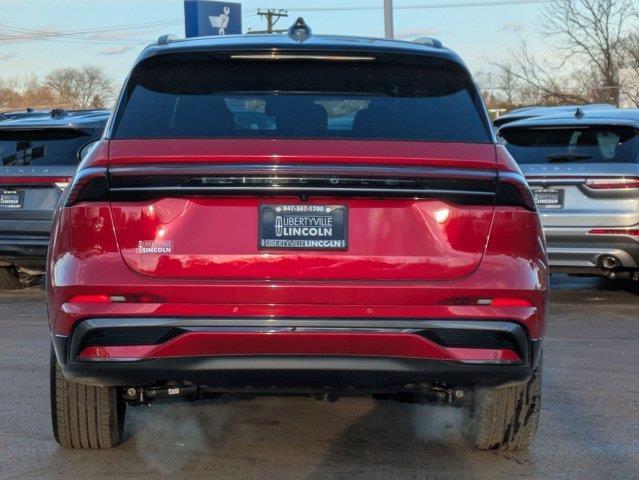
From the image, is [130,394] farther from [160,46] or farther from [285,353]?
[160,46]

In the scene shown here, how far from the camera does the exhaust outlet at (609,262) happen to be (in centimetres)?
960

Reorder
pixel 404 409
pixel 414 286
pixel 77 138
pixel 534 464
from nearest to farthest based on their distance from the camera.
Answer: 1. pixel 414 286
2. pixel 534 464
3. pixel 404 409
4. pixel 77 138

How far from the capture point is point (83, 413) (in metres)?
4.95

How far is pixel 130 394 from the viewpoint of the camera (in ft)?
16.2

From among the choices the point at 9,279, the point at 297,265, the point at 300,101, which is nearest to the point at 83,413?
the point at 297,265

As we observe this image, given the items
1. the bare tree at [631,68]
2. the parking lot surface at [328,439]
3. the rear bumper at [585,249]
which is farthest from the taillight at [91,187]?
the bare tree at [631,68]

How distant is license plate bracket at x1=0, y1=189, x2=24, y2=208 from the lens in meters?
10.5

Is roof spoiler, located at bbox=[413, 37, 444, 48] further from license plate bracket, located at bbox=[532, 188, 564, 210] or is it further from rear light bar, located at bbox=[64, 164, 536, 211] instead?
license plate bracket, located at bbox=[532, 188, 564, 210]

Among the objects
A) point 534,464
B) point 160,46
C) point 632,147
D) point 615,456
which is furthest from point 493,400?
point 632,147

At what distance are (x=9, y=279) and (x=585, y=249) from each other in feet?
19.8

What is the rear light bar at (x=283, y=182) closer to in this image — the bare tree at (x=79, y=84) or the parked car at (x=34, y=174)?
the parked car at (x=34, y=174)

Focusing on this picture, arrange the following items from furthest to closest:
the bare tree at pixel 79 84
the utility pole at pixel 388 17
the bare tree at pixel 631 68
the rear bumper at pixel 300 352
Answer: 1. the bare tree at pixel 79 84
2. the bare tree at pixel 631 68
3. the utility pole at pixel 388 17
4. the rear bumper at pixel 300 352

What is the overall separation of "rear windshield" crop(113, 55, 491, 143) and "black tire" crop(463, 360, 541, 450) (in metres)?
1.15

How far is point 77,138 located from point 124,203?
6.61 metres
